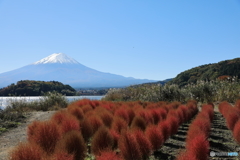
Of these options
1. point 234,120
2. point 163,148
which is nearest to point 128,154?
point 163,148

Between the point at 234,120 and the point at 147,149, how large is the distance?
3579 millimetres

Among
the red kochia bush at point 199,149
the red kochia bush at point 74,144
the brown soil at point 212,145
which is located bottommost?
the brown soil at point 212,145

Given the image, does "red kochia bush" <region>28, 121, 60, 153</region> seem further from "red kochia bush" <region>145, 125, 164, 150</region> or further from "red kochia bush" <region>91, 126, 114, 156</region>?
"red kochia bush" <region>145, 125, 164, 150</region>

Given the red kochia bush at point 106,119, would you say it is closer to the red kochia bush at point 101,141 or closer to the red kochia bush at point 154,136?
the red kochia bush at point 154,136

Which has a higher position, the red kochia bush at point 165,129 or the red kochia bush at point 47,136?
the red kochia bush at point 47,136

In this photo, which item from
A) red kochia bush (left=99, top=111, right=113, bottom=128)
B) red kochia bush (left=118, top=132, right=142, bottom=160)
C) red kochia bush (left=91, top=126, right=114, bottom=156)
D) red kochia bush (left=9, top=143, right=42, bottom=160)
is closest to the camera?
red kochia bush (left=9, top=143, right=42, bottom=160)

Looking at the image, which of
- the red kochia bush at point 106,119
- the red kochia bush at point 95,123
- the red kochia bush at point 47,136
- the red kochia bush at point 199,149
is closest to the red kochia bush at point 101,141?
the red kochia bush at point 47,136

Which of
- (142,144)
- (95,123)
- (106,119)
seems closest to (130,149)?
(142,144)

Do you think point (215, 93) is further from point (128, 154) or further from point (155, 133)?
point (128, 154)

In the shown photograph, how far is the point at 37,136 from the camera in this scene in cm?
373

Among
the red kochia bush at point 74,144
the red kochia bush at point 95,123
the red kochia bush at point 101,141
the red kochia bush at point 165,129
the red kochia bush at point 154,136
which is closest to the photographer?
the red kochia bush at point 74,144

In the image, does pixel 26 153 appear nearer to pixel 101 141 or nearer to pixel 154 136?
pixel 101 141

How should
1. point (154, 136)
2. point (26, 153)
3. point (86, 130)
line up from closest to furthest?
point (26, 153)
point (154, 136)
point (86, 130)

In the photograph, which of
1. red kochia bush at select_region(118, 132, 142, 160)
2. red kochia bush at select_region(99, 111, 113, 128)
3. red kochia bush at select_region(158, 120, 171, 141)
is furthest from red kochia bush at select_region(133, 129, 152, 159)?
red kochia bush at select_region(99, 111, 113, 128)
